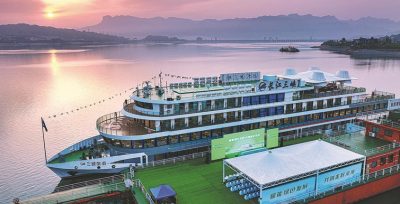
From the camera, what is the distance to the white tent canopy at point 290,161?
88.8 feet

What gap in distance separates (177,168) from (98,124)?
12.1 meters

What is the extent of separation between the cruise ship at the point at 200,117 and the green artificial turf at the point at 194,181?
2.70 metres

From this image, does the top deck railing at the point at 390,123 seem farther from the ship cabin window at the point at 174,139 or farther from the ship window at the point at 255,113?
the ship cabin window at the point at 174,139

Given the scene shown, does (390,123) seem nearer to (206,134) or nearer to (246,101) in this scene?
(246,101)

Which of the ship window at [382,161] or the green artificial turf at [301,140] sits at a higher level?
the ship window at [382,161]

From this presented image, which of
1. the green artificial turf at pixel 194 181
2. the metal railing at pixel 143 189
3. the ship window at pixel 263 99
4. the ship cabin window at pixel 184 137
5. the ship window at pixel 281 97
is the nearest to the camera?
the metal railing at pixel 143 189

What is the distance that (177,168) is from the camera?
34.2 m

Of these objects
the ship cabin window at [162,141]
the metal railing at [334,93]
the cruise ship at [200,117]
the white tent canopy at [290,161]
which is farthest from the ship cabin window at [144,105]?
the metal railing at [334,93]

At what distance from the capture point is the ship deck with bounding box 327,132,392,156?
1345 inches

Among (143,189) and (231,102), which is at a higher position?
(231,102)

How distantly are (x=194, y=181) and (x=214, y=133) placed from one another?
9.93m

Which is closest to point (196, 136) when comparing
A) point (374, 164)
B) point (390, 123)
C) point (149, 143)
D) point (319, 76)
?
point (149, 143)

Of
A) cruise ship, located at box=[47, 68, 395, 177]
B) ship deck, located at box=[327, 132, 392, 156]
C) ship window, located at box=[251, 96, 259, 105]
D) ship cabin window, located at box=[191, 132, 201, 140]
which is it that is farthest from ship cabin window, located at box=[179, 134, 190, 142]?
ship deck, located at box=[327, 132, 392, 156]

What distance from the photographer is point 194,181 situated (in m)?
31.3
